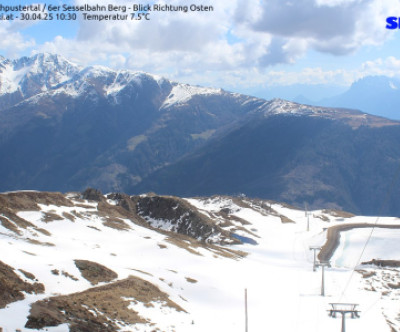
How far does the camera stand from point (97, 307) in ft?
110

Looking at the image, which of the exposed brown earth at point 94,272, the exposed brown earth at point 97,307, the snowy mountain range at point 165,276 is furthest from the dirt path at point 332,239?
the exposed brown earth at point 97,307

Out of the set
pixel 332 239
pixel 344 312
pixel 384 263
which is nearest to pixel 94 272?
pixel 344 312

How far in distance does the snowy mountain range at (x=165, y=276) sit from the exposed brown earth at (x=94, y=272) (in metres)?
0.13

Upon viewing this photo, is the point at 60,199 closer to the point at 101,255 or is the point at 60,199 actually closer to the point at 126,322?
the point at 101,255

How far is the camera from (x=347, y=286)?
68625 millimetres

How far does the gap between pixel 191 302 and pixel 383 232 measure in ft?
303

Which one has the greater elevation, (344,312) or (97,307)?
(97,307)

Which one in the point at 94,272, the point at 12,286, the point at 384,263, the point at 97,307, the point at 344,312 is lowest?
the point at 384,263

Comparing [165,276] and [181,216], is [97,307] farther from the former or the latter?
[181,216]

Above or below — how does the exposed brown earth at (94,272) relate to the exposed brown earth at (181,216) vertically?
above

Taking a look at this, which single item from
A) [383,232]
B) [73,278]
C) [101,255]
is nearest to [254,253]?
[383,232]

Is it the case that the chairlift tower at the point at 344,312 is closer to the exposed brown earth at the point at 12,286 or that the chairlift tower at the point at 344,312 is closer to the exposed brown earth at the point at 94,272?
the exposed brown earth at the point at 94,272

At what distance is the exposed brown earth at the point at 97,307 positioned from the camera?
2828cm

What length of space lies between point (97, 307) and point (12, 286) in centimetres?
704
